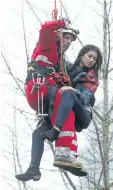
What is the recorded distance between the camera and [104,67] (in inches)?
385

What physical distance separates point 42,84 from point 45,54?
268 mm

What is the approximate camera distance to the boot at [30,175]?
211 inches

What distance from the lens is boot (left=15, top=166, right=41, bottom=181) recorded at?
17.5ft

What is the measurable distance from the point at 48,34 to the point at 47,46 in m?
0.13

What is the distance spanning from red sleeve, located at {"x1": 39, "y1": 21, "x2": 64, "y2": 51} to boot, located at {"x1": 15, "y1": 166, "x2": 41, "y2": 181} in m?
1.06

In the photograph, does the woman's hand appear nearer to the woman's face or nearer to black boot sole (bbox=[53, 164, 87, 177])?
the woman's face

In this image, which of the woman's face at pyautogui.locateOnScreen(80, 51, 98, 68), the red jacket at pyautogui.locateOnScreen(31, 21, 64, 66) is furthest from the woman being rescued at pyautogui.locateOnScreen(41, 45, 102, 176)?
the red jacket at pyautogui.locateOnScreen(31, 21, 64, 66)

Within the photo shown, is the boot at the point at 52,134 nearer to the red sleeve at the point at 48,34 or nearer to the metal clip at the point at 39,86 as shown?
the metal clip at the point at 39,86

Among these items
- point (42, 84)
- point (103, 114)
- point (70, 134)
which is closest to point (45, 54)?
point (42, 84)

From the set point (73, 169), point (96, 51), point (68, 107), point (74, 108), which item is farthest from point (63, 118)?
point (96, 51)

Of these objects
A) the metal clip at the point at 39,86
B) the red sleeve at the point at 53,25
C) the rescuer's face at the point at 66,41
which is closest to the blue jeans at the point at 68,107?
the metal clip at the point at 39,86

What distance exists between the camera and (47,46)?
5.46m

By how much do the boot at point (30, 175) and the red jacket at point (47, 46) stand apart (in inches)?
37.0

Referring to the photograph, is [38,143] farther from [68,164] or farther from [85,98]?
[85,98]
